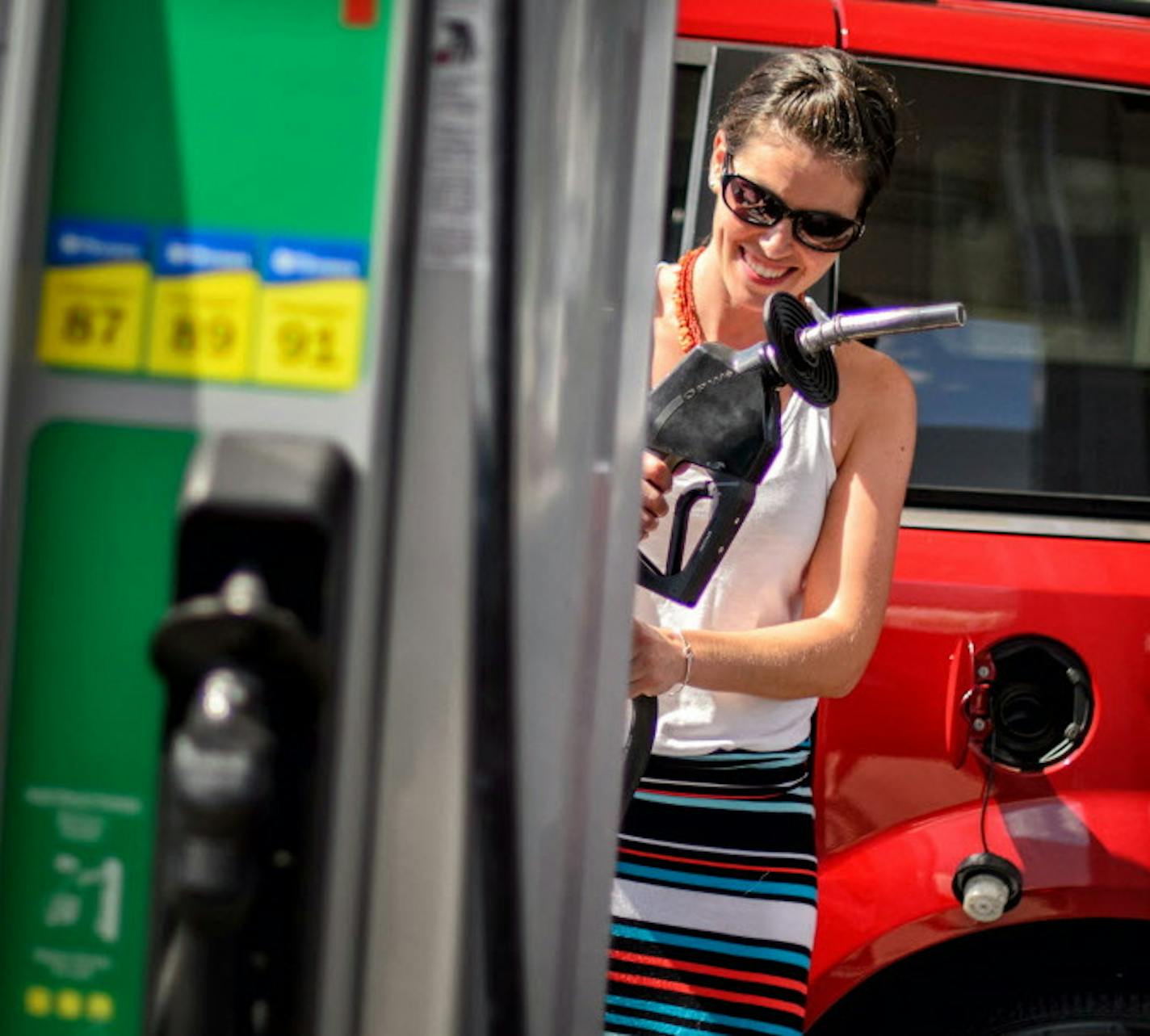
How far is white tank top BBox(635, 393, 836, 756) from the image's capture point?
207cm

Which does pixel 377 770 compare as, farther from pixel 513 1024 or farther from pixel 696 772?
pixel 696 772

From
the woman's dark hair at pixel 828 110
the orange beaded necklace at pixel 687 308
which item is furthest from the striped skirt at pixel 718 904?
the woman's dark hair at pixel 828 110

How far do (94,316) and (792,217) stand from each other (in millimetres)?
1091

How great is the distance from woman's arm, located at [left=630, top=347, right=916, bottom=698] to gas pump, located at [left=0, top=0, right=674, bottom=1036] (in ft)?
2.27

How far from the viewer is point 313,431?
1174 mm

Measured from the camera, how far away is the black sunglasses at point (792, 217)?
208 centimetres

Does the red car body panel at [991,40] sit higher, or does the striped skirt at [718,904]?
the red car body panel at [991,40]

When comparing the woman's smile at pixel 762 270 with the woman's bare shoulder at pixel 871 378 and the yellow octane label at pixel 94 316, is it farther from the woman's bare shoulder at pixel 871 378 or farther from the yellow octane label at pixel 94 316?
the yellow octane label at pixel 94 316

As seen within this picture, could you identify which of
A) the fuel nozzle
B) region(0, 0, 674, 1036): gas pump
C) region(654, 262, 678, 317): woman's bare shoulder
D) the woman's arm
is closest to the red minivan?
region(654, 262, 678, 317): woman's bare shoulder

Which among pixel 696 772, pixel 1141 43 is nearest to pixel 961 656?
pixel 696 772

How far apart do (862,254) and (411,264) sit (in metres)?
1.59

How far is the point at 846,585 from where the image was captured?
2.03 m

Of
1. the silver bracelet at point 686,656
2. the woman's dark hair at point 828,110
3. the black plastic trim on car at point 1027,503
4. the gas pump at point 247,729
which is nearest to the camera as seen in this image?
the gas pump at point 247,729

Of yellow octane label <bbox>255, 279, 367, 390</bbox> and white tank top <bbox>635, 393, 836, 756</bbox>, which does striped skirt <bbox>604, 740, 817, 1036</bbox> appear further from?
yellow octane label <bbox>255, 279, 367, 390</bbox>
